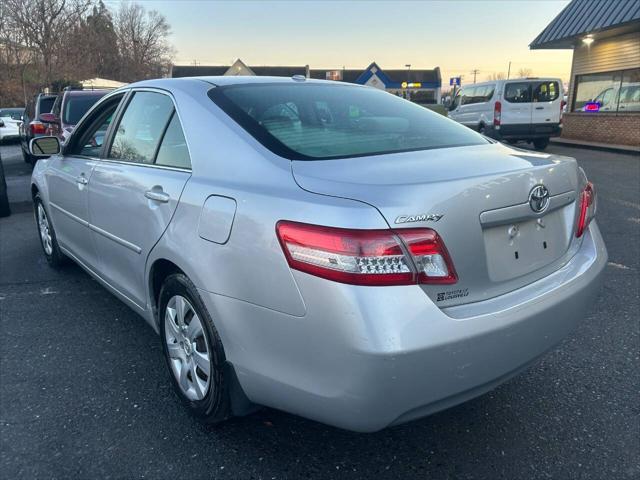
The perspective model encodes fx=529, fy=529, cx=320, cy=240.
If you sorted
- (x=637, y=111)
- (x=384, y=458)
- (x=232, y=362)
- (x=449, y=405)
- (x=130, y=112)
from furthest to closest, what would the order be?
(x=637, y=111)
(x=130, y=112)
(x=384, y=458)
(x=232, y=362)
(x=449, y=405)

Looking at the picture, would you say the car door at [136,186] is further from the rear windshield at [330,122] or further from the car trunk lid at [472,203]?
the car trunk lid at [472,203]

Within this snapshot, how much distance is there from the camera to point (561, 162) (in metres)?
2.32

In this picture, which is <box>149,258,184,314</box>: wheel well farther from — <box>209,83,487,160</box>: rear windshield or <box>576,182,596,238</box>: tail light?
<box>576,182,596,238</box>: tail light

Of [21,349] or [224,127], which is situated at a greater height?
[224,127]

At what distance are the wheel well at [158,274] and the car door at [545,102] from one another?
15.1m

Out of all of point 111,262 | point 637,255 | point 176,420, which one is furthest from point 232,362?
point 637,255

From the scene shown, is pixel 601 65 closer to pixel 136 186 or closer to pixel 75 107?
pixel 75 107

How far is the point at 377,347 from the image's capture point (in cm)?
164

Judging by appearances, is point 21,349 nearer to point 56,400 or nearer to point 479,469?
point 56,400

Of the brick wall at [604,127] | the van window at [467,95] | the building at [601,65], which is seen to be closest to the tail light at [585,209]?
the building at [601,65]

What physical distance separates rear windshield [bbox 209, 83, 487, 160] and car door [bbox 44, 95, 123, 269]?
1.25 metres

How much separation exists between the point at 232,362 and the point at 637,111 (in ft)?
59.0

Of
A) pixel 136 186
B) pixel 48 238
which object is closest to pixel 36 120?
pixel 48 238

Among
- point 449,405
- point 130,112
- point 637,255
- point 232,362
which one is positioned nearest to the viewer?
point 449,405
